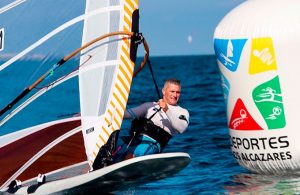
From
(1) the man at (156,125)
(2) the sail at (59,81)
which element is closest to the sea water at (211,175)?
(1) the man at (156,125)

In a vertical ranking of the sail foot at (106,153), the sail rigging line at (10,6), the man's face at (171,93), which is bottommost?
the sail foot at (106,153)

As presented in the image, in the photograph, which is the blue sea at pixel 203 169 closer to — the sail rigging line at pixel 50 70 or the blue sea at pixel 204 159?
the blue sea at pixel 204 159

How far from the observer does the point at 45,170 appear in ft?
29.6

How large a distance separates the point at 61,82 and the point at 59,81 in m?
0.03

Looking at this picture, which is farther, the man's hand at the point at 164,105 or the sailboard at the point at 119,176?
the man's hand at the point at 164,105

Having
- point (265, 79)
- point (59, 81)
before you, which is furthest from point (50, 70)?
point (265, 79)

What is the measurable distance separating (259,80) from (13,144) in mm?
3220

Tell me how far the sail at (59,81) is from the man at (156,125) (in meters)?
0.27

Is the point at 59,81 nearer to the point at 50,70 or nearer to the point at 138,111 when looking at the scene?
the point at 50,70

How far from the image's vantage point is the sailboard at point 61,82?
28.9 ft

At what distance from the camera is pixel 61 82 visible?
9.00 m

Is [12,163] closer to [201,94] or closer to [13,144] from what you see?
[13,144]

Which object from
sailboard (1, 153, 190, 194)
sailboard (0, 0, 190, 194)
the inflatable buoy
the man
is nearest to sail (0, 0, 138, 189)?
sailboard (0, 0, 190, 194)

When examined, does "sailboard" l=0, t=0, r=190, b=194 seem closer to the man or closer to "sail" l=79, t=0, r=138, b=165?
"sail" l=79, t=0, r=138, b=165
